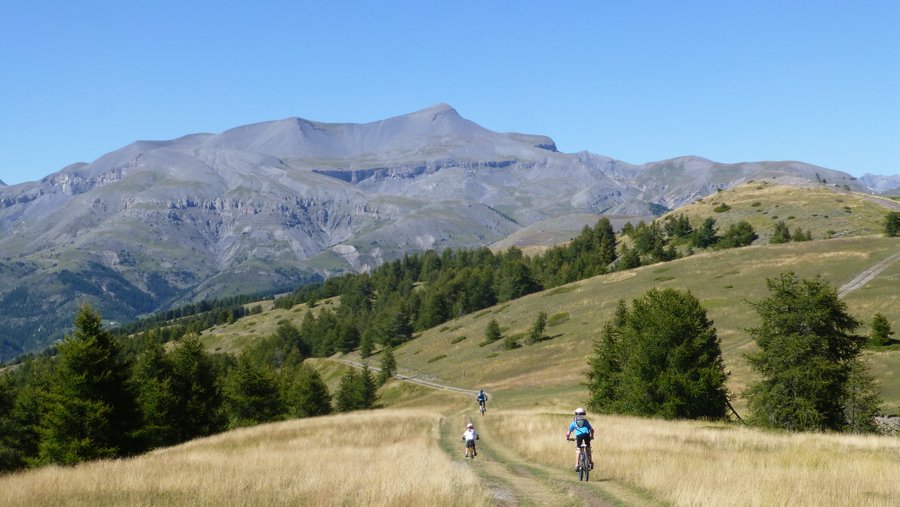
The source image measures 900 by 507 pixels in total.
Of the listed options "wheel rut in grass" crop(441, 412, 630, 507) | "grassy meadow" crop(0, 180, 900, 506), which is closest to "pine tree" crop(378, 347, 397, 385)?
"grassy meadow" crop(0, 180, 900, 506)

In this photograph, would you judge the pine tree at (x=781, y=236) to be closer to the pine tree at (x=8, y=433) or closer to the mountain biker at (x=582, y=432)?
the mountain biker at (x=582, y=432)

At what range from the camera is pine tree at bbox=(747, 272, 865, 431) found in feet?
120

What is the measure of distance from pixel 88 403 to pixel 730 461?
3484 centimetres

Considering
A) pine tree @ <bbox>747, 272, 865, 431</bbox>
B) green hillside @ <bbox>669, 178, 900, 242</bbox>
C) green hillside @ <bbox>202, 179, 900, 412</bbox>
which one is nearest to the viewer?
pine tree @ <bbox>747, 272, 865, 431</bbox>

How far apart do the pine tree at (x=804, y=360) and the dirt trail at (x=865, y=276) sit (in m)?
47.0

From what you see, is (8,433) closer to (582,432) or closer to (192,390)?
(192,390)

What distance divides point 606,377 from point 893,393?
64.7 ft

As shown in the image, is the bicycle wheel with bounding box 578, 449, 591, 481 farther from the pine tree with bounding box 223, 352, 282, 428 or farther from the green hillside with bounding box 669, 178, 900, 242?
the green hillside with bounding box 669, 178, 900, 242

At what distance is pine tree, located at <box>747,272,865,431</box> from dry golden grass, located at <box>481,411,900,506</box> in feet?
15.8

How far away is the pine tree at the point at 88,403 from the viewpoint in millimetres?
38750

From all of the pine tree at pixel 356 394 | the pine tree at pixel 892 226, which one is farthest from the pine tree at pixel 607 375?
the pine tree at pixel 892 226

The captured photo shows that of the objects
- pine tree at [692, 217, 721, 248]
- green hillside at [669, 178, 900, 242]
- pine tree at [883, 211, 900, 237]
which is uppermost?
green hillside at [669, 178, 900, 242]

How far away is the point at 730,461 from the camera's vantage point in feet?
71.7

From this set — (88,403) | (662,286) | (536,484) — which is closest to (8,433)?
(88,403)
